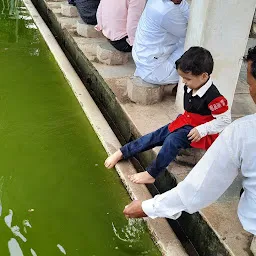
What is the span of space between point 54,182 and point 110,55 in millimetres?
2059

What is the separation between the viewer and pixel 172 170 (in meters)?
3.62

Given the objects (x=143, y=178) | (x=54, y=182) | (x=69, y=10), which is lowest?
(x=54, y=182)

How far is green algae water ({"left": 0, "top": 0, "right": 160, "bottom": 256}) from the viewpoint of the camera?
3279 mm

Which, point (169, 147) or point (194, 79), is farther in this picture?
point (169, 147)

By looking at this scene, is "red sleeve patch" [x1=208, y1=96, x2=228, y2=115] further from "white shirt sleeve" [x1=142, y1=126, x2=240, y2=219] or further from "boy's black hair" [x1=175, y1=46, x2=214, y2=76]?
"white shirt sleeve" [x1=142, y1=126, x2=240, y2=219]

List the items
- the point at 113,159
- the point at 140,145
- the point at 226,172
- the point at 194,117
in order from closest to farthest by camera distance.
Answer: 1. the point at 226,172
2. the point at 194,117
3. the point at 140,145
4. the point at 113,159

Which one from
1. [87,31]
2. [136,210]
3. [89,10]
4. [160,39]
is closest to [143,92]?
[160,39]

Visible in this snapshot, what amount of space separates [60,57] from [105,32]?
2.56 ft

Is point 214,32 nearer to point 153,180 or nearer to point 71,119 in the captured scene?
point 153,180

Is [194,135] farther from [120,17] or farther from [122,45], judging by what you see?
[120,17]

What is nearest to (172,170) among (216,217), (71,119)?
(216,217)

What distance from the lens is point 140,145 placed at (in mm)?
3799

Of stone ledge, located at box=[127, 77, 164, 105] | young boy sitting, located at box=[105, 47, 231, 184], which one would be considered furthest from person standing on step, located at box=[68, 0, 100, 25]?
young boy sitting, located at box=[105, 47, 231, 184]

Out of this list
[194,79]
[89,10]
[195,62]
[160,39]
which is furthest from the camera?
[89,10]
